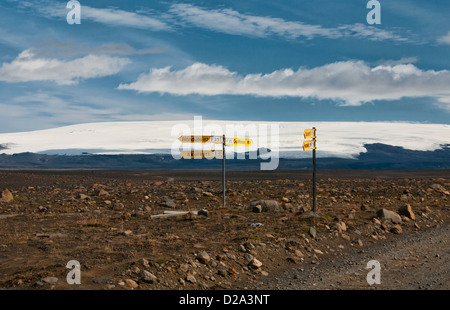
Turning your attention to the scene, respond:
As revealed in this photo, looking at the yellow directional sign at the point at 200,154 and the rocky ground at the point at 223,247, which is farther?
the yellow directional sign at the point at 200,154

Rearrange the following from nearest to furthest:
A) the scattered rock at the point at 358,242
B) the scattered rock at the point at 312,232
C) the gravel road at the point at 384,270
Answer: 1. the gravel road at the point at 384,270
2. the scattered rock at the point at 312,232
3. the scattered rock at the point at 358,242

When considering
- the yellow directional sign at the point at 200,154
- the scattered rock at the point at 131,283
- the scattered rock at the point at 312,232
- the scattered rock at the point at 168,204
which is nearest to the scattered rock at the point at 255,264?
the scattered rock at the point at 131,283

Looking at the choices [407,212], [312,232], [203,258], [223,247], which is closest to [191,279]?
[203,258]

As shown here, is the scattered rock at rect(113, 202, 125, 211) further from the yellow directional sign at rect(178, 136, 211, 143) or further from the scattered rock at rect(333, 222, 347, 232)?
the scattered rock at rect(333, 222, 347, 232)

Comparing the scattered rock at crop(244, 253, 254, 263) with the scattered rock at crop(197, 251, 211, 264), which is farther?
the scattered rock at crop(244, 253, 254, 263)

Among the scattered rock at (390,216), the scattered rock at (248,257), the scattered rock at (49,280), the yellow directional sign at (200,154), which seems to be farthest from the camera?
the yellow directional sign at (200,154)

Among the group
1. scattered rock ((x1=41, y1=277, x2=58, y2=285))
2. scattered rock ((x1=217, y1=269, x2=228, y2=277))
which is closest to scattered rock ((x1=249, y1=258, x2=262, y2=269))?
scattered rock ((x1=217, y1=269, x2=228, y2=277))

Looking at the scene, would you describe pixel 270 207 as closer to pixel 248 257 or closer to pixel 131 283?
pixel 248 257

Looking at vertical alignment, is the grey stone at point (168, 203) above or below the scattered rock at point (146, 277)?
below

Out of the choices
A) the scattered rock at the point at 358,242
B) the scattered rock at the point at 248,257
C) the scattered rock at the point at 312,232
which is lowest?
the scattered rock at the point at 358,242

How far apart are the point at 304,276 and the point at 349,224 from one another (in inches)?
329

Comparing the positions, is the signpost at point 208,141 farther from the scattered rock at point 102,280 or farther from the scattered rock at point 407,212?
the scattered rock at point 102,280
